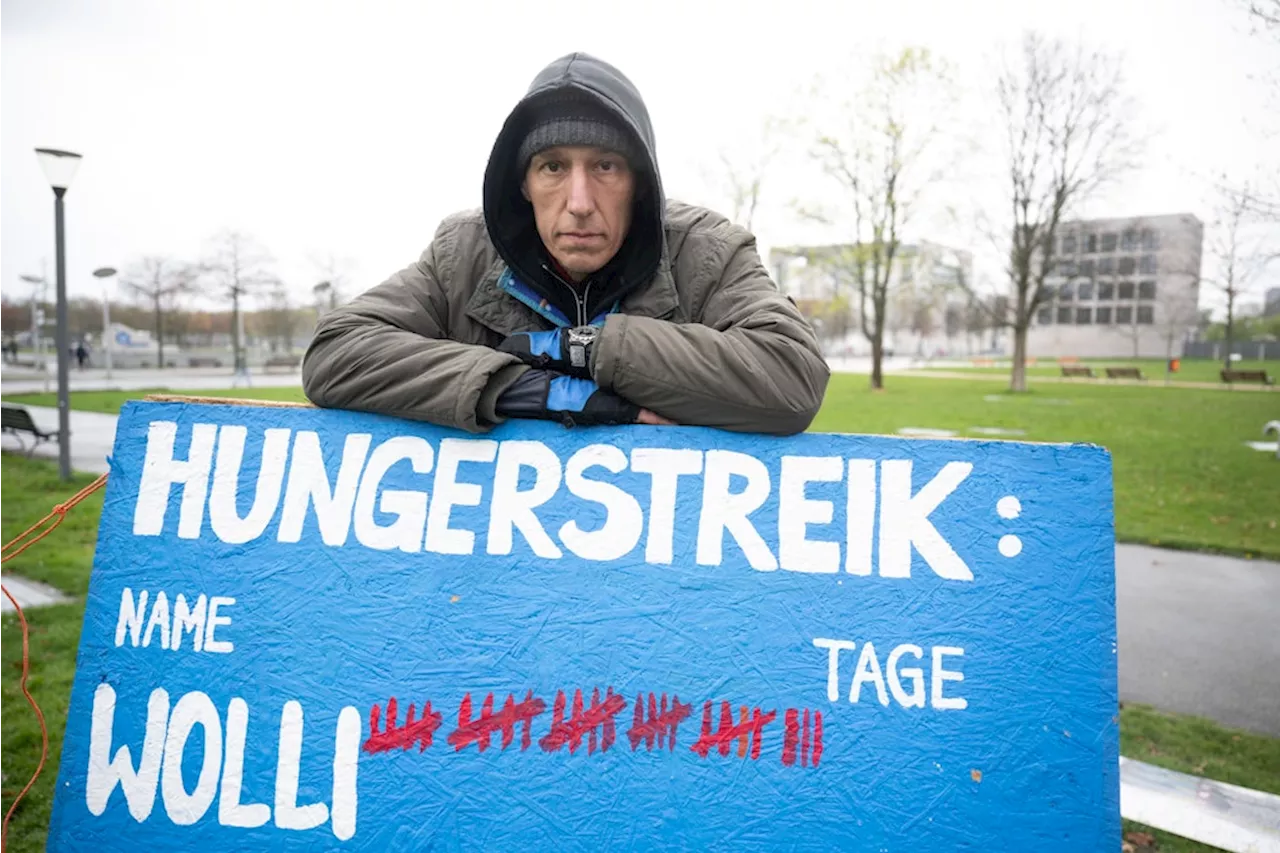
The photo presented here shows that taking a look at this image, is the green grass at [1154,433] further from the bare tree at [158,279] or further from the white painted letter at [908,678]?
the bare tree at [158,279]

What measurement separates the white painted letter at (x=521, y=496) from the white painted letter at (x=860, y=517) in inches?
25.8

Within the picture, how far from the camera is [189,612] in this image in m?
1.77

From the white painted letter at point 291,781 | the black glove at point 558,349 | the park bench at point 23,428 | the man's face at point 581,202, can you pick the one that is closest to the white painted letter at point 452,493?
the black glove at point 558,349

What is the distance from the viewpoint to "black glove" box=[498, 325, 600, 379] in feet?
5.93

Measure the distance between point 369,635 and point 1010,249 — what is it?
32.4m

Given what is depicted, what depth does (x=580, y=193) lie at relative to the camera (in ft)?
6.57

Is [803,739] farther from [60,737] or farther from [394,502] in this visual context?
[60,737]

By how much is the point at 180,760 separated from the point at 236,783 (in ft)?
0.48

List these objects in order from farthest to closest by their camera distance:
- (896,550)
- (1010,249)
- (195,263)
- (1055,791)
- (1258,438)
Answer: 1. (195,263)
2. (1010,249)
3. (1258,438)
4. (896,550)
5. (1055,791)

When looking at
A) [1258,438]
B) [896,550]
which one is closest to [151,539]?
[896,550]

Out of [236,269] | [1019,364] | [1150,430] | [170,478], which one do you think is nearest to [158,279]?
[236,269]

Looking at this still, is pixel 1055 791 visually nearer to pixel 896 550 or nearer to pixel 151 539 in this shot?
pixel 896 550

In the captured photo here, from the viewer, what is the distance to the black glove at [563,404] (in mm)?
1787

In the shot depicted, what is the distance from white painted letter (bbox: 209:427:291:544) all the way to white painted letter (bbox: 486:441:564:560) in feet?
1.72
